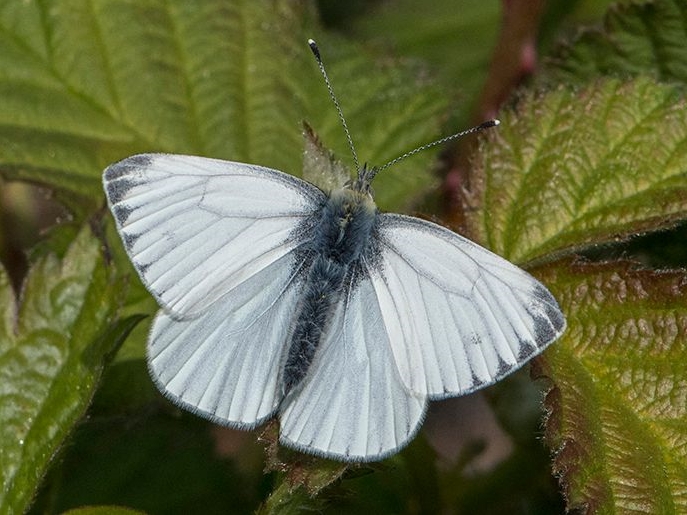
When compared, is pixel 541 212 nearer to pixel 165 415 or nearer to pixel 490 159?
pixel 490 159

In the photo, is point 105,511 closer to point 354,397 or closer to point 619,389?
point 354,397

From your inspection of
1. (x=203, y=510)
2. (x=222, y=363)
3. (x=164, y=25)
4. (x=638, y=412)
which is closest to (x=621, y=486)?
(x=638, y=412)

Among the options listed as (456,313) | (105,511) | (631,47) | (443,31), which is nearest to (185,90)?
(631,47)

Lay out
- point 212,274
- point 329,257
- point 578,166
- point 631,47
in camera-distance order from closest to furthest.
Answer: point 212,274
point 329,257
point 578,166
point 631,47

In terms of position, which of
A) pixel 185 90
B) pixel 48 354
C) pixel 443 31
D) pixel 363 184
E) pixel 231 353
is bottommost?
pixel 443 31

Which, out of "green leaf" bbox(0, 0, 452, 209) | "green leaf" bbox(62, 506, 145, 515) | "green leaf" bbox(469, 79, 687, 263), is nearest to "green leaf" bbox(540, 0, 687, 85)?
"green leaf" bbox(469, 79, 687, 263)

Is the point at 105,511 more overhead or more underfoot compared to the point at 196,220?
more underfoot
